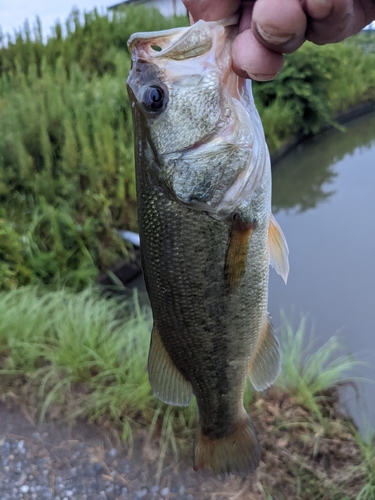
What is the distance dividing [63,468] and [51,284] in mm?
1638

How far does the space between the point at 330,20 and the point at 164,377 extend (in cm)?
120

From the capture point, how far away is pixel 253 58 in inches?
40.3

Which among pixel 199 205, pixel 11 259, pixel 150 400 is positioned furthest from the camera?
pixel 11 259

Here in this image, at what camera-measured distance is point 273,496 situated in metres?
1.97

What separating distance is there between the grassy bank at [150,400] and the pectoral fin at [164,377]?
766 mm

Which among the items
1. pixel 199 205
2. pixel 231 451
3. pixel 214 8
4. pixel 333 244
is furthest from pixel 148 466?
pixel 333 244

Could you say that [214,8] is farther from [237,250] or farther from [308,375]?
[308,375]

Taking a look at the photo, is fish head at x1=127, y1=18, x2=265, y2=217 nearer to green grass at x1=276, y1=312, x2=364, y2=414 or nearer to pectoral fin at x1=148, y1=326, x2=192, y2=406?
pectoral fin at x1=148, y1=326, x2=192, y2=406

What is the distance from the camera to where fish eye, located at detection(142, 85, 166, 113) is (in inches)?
46.1

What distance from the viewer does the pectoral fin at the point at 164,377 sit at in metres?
1.45

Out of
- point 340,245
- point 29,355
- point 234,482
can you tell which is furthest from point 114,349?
point 340,245

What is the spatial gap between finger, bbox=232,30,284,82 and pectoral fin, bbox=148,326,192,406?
880 mm

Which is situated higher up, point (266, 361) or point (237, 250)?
point (237, 250)

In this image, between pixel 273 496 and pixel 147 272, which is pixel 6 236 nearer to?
pixel 147 272
